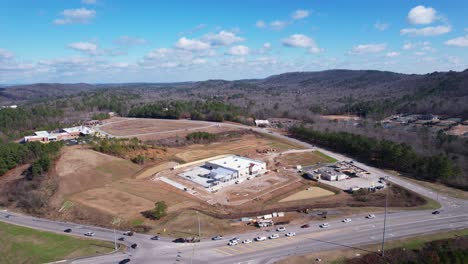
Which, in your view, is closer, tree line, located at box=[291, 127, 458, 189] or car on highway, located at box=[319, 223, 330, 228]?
car on highway, located at box=[319, 223, 330, 228]

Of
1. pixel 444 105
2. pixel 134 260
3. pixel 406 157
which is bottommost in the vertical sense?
pixel 134 260

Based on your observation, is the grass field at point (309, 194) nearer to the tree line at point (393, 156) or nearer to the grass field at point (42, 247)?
the tree line at point (393, 156)

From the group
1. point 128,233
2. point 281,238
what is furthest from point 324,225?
point 128,233

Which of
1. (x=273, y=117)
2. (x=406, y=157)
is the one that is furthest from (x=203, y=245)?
(x=273, y=117)

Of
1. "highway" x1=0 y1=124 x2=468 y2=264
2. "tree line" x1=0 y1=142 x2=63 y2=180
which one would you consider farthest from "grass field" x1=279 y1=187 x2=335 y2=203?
"tree line" x1=0 y1=142 x2=63 y2=180

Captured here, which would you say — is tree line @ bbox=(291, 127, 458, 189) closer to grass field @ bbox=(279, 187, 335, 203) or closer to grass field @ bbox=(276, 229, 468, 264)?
grass field @ bbox=(276, 229, 468, 264)

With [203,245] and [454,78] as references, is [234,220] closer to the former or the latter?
[203,245]

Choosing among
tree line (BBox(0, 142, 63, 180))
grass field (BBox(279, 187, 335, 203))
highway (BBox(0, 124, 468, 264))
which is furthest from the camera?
tree line (BBox(0, 142, 63, 180))
